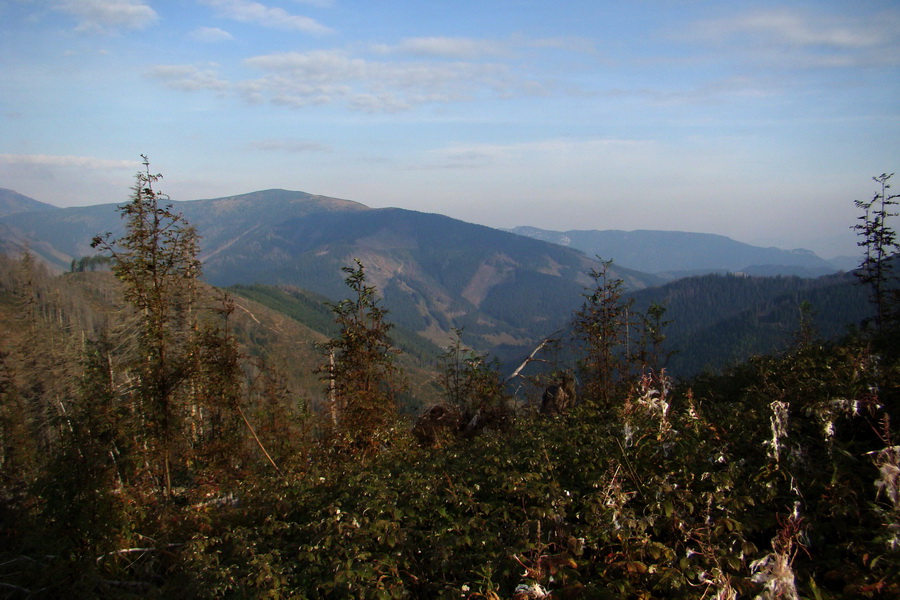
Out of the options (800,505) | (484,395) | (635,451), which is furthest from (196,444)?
(800,505)

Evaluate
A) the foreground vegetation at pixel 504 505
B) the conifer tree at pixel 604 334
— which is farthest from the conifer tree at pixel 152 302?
the conifer tree at pixel 604 334

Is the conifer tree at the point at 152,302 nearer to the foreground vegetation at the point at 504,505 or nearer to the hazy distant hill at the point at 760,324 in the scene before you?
the foreground vegetation at the point at 504,505

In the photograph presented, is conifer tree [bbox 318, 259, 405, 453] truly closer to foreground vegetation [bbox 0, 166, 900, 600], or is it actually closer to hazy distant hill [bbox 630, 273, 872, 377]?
foreground vegetation [bbox 0, 166, 900, 600]

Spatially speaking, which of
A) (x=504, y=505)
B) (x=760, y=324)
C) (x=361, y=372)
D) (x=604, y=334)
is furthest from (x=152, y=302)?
(x=760, y=324)

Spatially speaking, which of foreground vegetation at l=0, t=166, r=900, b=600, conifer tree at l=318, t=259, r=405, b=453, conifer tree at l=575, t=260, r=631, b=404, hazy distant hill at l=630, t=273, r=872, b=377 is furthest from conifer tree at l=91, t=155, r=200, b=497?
hazy distant hill at l=630, t=273, r=872, b=377

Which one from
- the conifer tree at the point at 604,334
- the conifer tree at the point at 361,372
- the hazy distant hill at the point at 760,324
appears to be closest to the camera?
the conifer tree at the point at 361,372

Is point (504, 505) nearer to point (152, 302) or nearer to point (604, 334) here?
point (152, 302)

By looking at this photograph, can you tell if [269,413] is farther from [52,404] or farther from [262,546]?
[52,404]

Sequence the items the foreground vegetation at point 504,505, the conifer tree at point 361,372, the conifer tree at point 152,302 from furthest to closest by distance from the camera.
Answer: the conifer tree at point 361,372 < the conifer tree at point 152,302 < the foreground vegetation at point 504,505

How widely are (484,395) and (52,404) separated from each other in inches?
1170

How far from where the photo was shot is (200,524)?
6629mm

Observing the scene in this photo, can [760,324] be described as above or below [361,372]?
below

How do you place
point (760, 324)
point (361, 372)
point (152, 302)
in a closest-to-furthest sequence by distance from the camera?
point (152, 302), point (361, 372), point (760, 324)

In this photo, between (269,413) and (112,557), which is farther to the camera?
(269,413)
